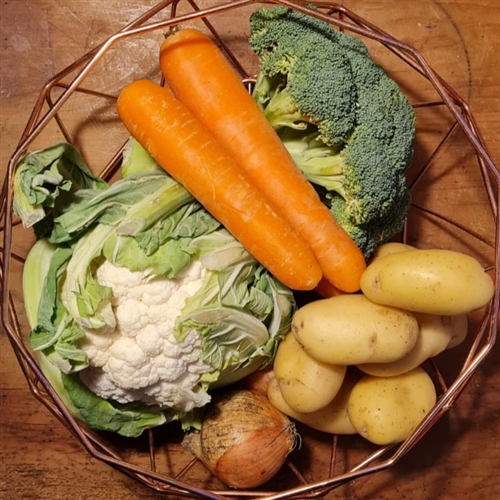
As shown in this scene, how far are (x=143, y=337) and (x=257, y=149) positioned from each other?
381mm

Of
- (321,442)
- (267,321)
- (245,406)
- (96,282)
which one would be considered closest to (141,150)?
(96,282)

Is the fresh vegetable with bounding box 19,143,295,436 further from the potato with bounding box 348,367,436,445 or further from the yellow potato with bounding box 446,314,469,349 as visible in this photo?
the yellow potato with bounding box 446,314,469,349

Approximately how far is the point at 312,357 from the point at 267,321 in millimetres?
126

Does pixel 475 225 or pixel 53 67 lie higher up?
pixel 53 67

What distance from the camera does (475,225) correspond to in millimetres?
1316

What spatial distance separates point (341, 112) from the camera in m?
1.03

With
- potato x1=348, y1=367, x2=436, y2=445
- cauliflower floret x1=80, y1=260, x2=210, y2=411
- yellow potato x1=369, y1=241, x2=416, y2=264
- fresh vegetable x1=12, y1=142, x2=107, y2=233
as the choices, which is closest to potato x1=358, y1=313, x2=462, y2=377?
potato x1=348, y1=367, x2=436, y2=445

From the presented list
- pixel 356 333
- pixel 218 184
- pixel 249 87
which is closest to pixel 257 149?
pixel 218 184

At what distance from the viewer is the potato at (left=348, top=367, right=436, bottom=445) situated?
42.0 inches

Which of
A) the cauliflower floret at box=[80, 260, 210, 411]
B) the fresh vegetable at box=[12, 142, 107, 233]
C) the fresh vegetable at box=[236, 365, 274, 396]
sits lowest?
the fresh vegetable at box=[236, 365, 274, 396]

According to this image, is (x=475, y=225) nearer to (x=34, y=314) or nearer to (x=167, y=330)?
(x=167, y=330)

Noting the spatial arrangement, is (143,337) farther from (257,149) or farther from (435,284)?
(435,284)

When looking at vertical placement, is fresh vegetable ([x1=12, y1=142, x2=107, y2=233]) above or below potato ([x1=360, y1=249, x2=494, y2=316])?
above

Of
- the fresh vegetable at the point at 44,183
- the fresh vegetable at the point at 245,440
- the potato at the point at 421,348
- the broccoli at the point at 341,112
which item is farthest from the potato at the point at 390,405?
the fresh vegetable at the point at 44,183
